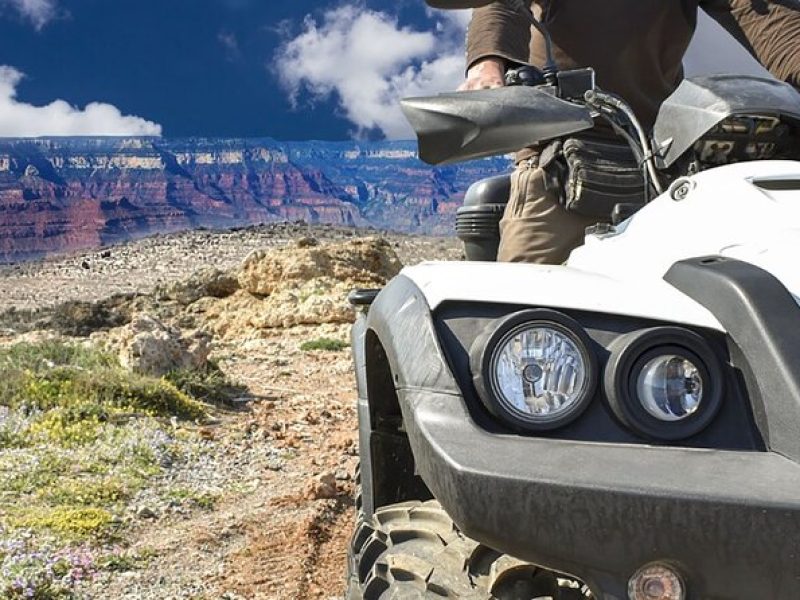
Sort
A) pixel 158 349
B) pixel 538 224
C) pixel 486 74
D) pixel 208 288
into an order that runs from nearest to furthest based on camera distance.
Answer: pixel 486 74 < pixel 538 224 < pixel 158 349 < pixel 208 288

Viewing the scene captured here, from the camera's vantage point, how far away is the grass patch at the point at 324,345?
13.4 m

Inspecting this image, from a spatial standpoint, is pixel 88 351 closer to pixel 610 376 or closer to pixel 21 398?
pixel 21 398

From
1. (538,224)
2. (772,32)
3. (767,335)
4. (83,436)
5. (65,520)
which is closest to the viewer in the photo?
(767,335)

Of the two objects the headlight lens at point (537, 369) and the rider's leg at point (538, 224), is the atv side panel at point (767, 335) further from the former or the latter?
the rider's leg at point (538, 224)

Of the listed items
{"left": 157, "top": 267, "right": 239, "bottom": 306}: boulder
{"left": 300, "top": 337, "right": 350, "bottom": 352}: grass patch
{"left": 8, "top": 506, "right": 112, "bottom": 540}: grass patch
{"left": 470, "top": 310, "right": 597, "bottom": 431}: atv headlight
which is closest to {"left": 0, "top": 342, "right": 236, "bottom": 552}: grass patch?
{"left": 8, "top": 506, "right": 112, "bottom": 540}: grass patch

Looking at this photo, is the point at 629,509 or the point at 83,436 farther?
the point at 83,436

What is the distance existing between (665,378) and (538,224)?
59.7 inches

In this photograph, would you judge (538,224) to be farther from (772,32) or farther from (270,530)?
(270,530)

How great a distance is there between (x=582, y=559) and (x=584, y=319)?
0.44m

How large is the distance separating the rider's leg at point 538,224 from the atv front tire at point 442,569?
1185mm

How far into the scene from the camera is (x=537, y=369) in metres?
1.77

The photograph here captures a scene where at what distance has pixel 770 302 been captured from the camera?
1714 millimetres

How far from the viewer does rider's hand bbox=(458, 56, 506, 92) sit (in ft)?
8.98

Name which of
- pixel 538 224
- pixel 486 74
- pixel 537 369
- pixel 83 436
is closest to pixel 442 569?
pixel 537 369
